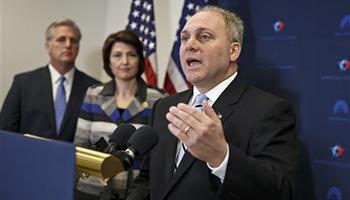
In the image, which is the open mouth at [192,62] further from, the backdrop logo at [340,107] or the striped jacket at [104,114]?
the striped jacket at [104,114]

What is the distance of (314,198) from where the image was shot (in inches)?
100

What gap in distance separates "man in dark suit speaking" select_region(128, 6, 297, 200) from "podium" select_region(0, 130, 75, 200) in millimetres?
380

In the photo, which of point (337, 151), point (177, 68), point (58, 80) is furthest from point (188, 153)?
point (58, 80)

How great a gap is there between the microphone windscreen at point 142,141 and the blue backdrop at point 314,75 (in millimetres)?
1316

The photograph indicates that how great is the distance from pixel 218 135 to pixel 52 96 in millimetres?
2479

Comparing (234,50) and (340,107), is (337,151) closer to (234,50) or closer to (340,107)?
(340,107)

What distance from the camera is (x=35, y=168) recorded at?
114 cm

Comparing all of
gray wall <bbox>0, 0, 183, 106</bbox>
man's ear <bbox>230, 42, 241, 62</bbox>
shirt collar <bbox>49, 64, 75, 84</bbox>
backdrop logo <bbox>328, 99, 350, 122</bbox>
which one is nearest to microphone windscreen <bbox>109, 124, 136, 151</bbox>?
man's ear <bbox>230, 42, 241, 62</bbox>

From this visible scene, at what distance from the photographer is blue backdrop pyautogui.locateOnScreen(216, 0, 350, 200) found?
244 cm

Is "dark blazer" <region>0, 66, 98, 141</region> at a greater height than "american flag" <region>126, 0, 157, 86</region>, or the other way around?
"american flag" <region>126, 0, 157, 86</region>

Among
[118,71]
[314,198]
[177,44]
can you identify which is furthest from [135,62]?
[314,198]

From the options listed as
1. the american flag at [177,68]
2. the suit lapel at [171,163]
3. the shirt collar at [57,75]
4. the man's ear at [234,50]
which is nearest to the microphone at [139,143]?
the suit lapel at [171,163]

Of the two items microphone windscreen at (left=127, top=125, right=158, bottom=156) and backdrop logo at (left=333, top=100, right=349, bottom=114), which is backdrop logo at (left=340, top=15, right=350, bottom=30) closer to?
backdrop logo at (left=333, top=100, right=349, bottom=114)

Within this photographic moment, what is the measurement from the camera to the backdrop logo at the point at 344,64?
2.41 meters
